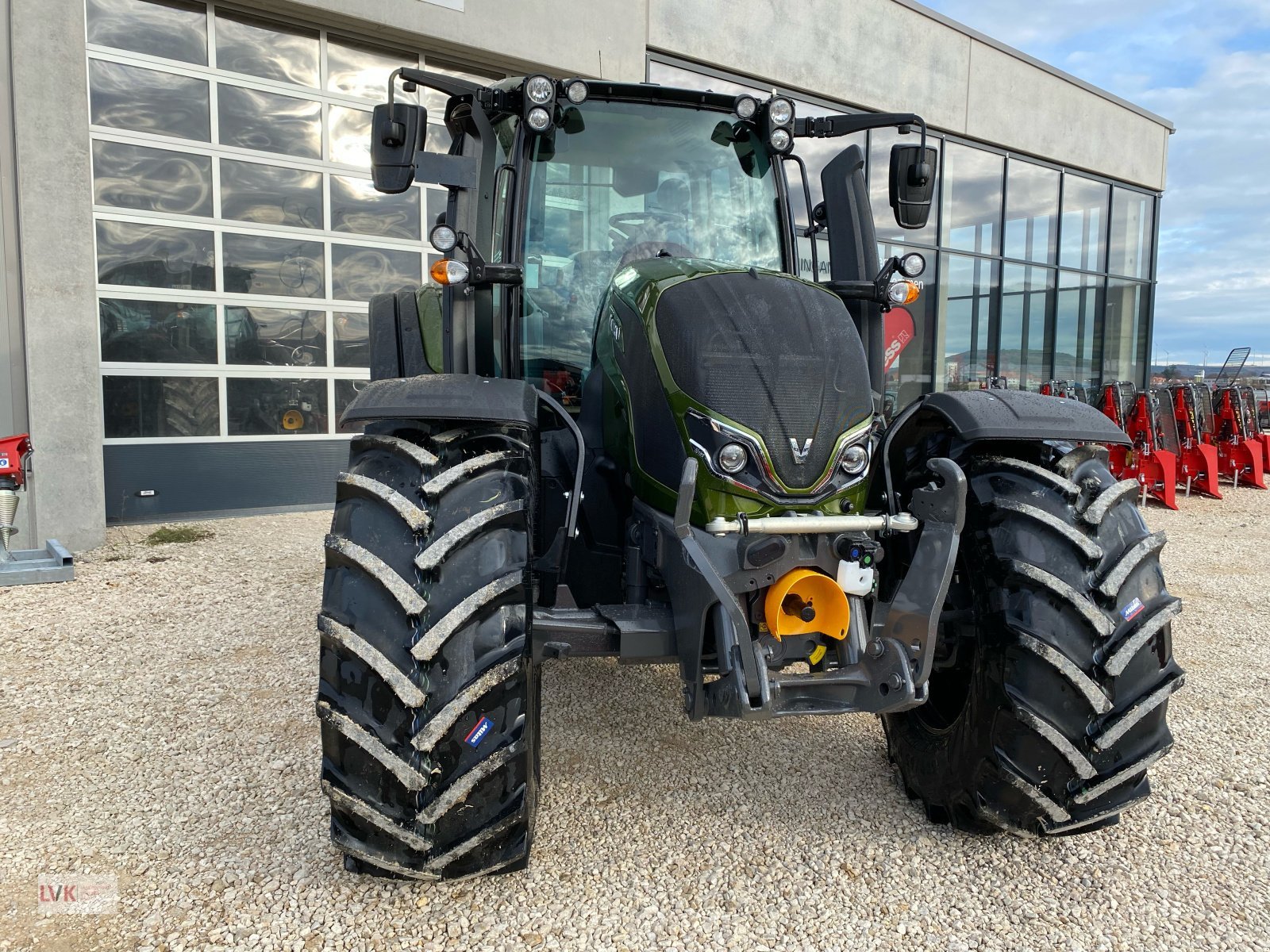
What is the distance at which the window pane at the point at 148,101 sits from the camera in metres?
7.29

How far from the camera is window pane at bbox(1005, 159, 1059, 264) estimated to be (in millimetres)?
14117

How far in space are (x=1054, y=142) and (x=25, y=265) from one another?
14761 mm

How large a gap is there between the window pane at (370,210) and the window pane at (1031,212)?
9.66 metres

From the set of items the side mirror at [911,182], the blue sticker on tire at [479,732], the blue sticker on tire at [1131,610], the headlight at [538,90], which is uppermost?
the headlight at [538,90]

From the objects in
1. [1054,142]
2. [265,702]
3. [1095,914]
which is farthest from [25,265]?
[1054,142]

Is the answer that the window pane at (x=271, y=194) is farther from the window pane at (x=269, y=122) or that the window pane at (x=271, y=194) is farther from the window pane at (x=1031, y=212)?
the window pane at (x=1031, y=212)

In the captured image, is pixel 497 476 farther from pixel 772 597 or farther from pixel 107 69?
pixel 107 69

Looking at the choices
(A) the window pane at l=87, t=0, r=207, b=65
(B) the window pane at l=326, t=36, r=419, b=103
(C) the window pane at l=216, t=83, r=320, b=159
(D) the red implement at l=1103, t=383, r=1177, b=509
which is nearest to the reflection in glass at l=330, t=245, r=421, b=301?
(C) the window pane at l=216, t=83, r=320, b=159

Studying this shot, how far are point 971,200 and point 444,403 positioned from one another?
43.6 ft

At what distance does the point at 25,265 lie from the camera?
6.55 metres

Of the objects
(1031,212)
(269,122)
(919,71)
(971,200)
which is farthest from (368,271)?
(1031,212)

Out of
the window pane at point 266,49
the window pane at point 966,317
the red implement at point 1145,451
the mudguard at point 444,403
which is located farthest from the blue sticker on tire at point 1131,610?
the window pane at point 966,317

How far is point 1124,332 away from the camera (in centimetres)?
1694

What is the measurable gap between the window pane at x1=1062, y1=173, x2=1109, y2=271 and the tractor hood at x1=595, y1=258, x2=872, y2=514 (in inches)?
579
